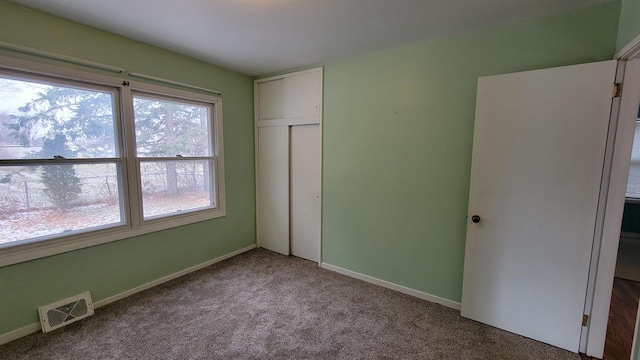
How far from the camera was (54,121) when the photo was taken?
204 centimetres

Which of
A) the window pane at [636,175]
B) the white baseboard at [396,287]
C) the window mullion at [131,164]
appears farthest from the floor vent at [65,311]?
the window pane at [636,175]

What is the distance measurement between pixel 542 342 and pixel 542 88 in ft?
6.06

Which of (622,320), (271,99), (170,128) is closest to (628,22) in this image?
(622,320)

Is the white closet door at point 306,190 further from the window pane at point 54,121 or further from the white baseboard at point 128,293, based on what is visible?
the window pane at point 54,121

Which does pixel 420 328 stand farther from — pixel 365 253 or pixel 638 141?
pixel 638 141

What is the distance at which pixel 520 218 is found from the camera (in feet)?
6.27

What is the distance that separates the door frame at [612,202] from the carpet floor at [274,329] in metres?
0.27

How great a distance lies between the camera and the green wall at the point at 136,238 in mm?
1900

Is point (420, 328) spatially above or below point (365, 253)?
below

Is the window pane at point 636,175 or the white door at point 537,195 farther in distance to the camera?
the window pane at point 636,175

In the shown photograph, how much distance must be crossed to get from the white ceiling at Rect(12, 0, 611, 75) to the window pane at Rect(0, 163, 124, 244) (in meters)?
1.20

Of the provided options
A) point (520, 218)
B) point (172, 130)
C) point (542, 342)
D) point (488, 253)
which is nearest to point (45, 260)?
point (172, 130)

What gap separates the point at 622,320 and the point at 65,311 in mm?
4608

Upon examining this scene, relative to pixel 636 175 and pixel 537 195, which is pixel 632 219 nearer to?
pixel 636 175
